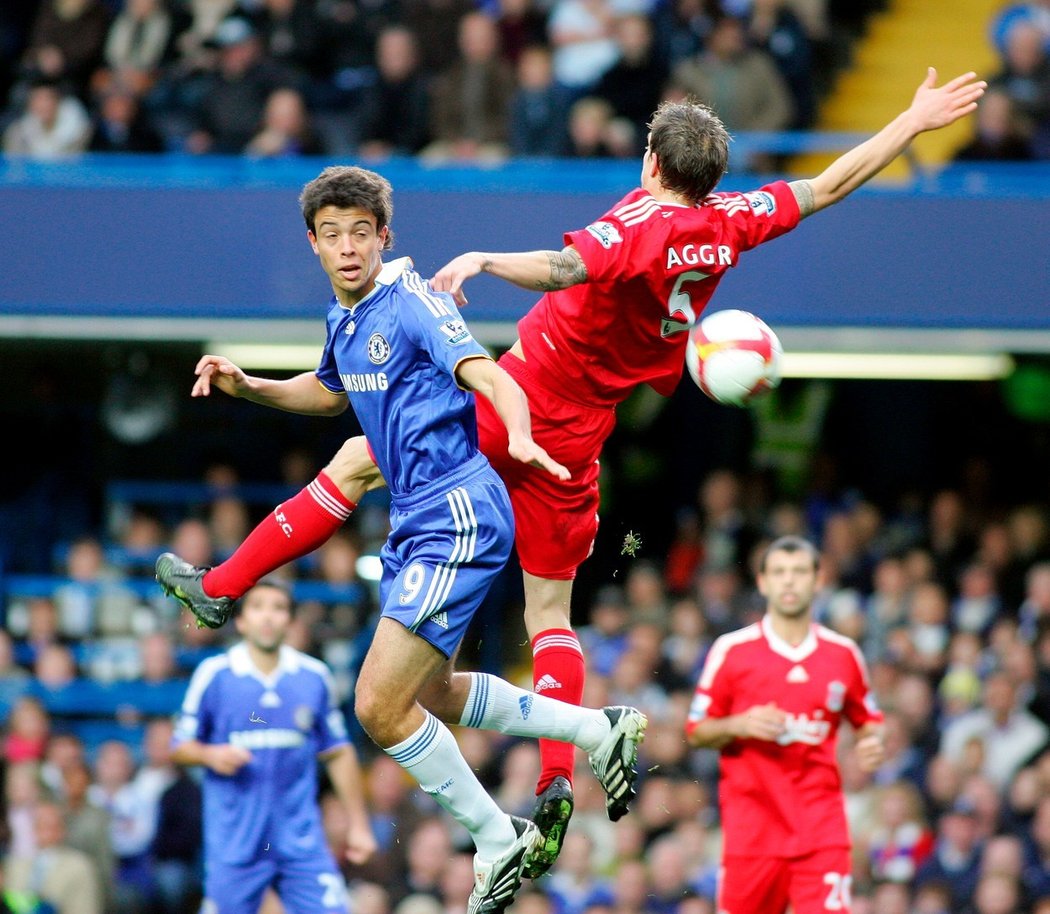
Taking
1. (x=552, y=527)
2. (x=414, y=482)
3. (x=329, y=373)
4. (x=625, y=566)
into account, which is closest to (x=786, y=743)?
(x=552, y=527)

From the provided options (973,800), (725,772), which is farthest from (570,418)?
(973,800)

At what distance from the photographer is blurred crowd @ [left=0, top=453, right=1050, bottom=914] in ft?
33.3

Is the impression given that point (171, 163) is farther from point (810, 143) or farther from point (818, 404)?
point (818, 404)

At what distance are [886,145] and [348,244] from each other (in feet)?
6.17

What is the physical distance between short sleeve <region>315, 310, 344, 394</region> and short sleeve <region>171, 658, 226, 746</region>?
3.07m

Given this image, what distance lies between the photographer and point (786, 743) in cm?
809

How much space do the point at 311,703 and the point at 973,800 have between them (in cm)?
378

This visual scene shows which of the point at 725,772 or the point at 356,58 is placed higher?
the point at 356,58

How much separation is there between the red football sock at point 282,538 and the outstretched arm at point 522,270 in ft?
3.70

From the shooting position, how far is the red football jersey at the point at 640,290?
19.8 ft

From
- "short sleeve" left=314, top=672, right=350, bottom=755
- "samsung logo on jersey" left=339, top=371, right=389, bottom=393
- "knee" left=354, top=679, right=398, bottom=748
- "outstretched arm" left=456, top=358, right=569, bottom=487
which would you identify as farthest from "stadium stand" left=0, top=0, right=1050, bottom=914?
"outstretched arm" left=456, top=358, right=569, bottom=487

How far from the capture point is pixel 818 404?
13883 mm

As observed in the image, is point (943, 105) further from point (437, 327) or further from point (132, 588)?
point (132, 588)

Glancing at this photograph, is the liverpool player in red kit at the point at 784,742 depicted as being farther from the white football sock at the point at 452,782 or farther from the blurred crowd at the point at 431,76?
the blurred crowd at the point at 431,76
